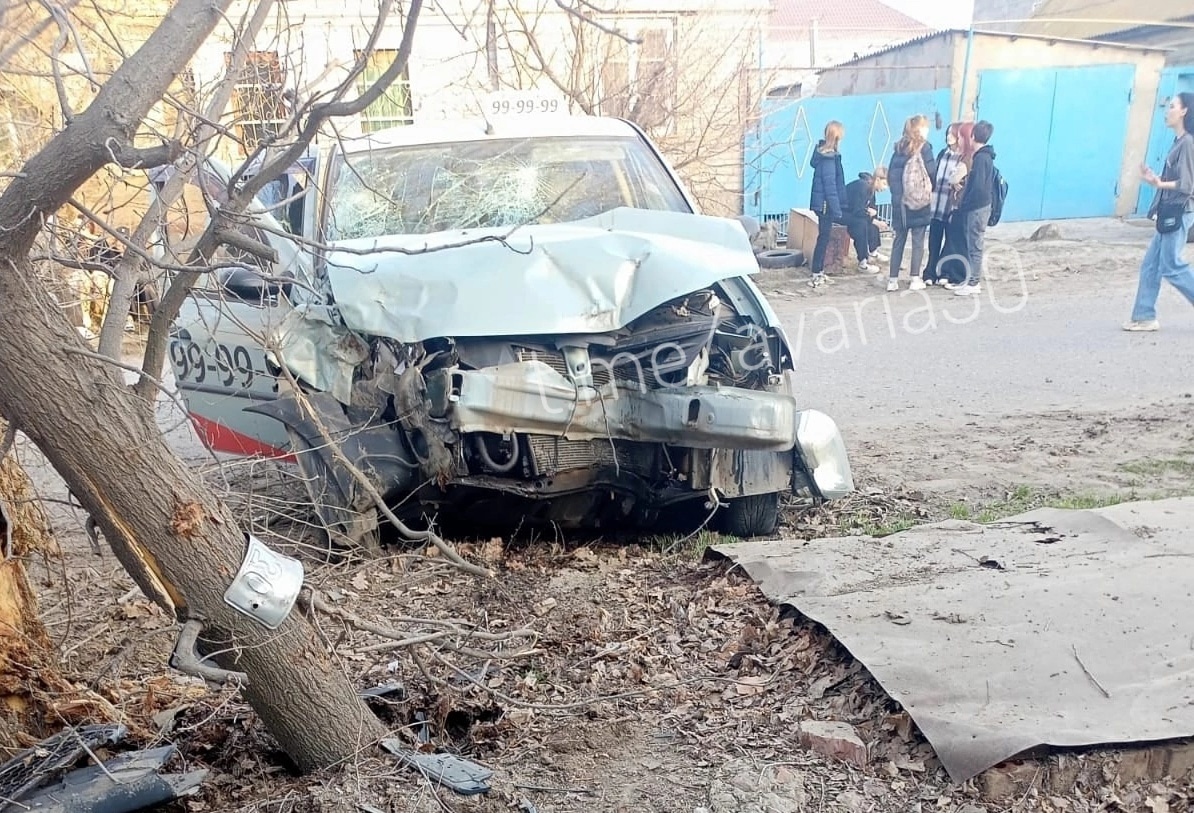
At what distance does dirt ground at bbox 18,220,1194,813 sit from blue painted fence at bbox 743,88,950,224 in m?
11.4

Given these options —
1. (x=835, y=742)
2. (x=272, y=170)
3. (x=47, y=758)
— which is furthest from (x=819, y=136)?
(x=47, y=758)

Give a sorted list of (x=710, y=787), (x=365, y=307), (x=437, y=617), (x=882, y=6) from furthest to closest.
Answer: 1. (x=882, y=6)
2. (x=365, y=307)
3. (x=437, y=617)
4. (x=710, y=787)

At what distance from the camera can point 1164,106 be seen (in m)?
15.9

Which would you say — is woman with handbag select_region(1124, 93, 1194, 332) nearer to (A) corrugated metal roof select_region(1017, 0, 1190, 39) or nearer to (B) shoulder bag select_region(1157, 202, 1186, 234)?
(B) shoulder bag select_region(1157, 202, 1186, 234)

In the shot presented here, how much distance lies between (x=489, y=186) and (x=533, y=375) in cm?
151

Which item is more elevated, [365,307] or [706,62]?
[706,62]

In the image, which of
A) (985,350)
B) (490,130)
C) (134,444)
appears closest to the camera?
(134,444)

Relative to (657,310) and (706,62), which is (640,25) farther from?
(657,310)

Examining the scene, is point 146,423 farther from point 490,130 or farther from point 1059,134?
point 1059,134

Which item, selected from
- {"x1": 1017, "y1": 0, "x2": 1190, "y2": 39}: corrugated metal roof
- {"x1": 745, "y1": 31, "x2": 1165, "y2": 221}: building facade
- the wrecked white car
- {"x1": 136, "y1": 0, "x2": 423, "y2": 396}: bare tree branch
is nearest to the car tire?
the wrecked white car

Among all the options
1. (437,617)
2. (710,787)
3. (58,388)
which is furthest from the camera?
(437,617)

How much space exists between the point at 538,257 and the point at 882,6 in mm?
42133

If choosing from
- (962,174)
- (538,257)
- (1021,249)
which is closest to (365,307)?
(538,257)

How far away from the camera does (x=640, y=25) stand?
1333 cm
